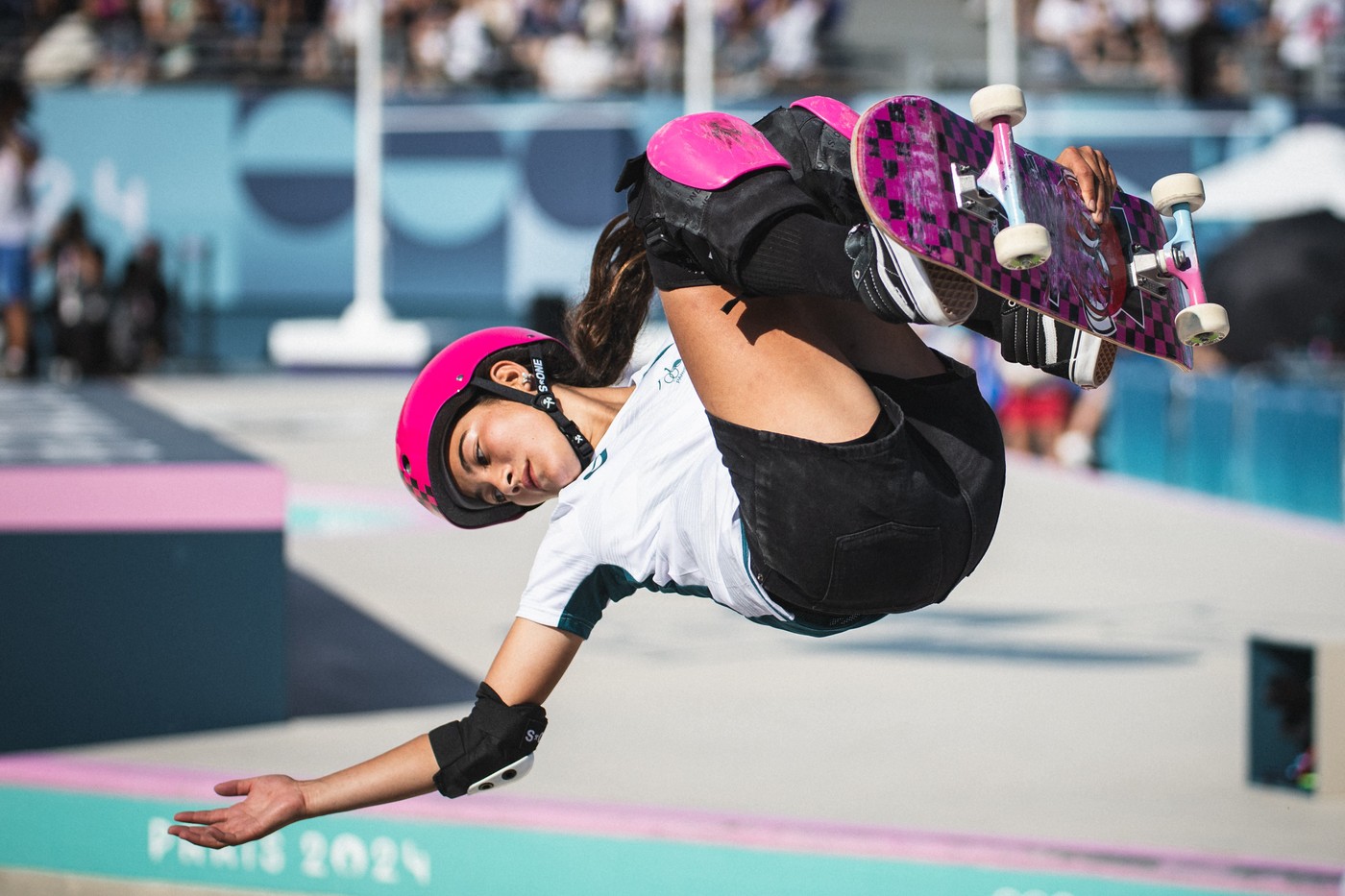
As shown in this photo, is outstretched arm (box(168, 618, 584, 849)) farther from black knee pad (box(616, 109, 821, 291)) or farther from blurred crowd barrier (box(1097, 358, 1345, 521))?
blurred crowd barrier (box(1097, 358, 1345, 521))

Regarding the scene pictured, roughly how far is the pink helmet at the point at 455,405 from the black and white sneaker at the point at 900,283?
0.85m

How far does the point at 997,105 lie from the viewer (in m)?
2.46

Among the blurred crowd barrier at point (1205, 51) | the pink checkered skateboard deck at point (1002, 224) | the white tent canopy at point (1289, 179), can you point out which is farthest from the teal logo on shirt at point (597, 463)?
the blurred crowd barrier at point (1205, 51)

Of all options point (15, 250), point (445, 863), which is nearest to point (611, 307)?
point (445, 863)

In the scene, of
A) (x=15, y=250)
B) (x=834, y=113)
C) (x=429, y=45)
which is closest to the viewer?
(x=834, y=113)

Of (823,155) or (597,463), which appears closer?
(823,155)

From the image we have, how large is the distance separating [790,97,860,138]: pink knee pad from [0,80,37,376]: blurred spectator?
16528 millimetres

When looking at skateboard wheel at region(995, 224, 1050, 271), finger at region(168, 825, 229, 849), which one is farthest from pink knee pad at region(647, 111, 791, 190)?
finger at region(168, 825, 229, 849)

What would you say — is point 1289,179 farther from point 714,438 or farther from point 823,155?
point 714,438

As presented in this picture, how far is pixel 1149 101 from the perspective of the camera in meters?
20.2

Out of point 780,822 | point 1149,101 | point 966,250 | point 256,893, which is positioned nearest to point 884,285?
point 966,250

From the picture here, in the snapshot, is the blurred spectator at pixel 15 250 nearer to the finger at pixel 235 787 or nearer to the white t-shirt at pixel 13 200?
the white t-shirt at pixel 13 200

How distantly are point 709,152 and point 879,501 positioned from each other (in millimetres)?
600

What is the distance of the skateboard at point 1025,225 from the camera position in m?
2.30
